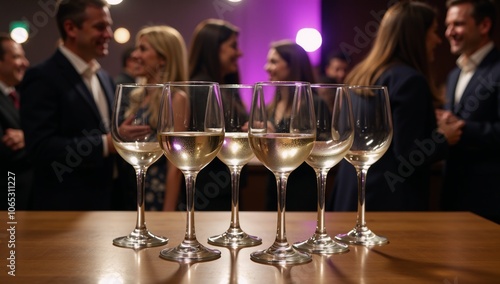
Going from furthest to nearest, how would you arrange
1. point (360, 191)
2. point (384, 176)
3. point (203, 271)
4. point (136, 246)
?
point (384, 176)
point (360, 191)
point (136, 246)
point (203, 271)

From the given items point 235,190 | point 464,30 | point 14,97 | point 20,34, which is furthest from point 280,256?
point 20,34

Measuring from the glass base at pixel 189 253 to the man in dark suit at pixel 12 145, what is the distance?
103 inches

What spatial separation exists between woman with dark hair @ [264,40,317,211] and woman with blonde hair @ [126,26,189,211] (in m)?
0.62

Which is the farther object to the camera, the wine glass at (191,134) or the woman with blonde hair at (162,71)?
the woman with blonde hair at (162,71)

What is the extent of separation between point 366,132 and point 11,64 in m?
3.51

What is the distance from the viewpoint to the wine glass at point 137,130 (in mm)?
993

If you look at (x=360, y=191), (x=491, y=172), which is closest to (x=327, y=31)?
(x=491, y=172)

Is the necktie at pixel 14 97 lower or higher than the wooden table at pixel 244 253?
higher

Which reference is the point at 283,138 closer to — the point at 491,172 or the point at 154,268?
the point at 154,268

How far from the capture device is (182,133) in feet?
2.90

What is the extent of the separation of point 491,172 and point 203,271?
2396mm

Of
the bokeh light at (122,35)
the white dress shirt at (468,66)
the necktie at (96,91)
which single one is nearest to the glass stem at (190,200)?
the necktie at (96,91)

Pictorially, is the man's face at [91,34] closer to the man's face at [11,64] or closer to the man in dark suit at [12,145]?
the man in dark suit at [12,145]

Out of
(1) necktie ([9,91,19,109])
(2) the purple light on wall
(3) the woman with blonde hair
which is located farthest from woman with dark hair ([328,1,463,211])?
(2) the purple light on wall
